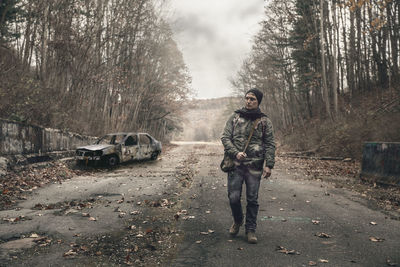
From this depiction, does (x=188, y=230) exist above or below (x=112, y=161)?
below

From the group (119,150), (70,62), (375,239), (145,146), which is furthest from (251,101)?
(70,62)

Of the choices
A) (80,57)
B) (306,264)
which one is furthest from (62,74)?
(306,264)

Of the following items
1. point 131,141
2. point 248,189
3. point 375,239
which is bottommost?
point 375,239

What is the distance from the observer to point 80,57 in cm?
1652

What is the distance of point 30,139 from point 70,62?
6.36m

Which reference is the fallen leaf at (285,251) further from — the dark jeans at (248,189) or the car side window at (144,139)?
the car side window at (144,139)

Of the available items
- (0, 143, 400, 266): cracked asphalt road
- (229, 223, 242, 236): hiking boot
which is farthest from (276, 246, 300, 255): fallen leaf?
(229, 223, 242, 236): hiking boot

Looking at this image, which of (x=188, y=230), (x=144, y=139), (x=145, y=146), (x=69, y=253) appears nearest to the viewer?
(x=69, y=253)

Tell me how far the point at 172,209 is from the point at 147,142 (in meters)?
10.4

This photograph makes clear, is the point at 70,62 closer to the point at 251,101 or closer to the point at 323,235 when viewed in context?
the point at 251,101

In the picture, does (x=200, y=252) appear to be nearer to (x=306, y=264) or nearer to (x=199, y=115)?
(x=306, y=264)

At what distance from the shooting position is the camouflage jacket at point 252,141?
4.43m

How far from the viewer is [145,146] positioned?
16.0 m

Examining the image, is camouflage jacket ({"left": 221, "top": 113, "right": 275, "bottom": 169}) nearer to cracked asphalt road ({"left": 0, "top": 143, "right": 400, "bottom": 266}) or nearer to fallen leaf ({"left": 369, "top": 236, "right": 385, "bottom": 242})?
cracked asphalt road ({"left": 0, "top": 143, "right": 400, "bottom": 266})
